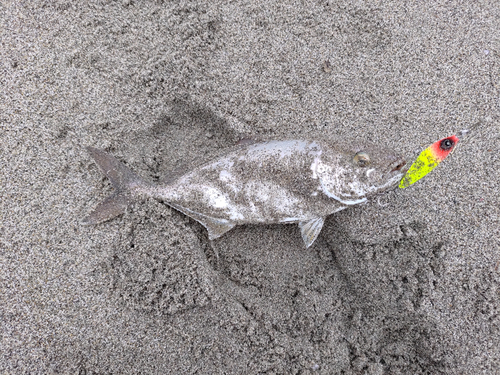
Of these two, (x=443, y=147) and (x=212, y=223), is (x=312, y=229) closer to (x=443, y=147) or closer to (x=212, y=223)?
(x=212, y=223)

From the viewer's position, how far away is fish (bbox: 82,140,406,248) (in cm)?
197

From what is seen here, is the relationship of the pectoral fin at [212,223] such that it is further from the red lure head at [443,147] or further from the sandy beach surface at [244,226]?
the red lure head at [443,147]

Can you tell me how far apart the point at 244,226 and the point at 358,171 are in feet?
2.92

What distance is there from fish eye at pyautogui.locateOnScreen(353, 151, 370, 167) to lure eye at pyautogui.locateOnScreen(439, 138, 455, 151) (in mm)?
386

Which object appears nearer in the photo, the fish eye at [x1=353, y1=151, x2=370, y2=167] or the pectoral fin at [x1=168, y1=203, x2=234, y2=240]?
the fish eye at [x1=353, y1=151, x2=370, y2=167]

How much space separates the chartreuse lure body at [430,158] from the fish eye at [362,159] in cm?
28

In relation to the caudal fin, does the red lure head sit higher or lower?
higher

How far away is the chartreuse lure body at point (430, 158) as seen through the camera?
1743 mm

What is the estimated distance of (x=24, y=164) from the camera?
2.24 metres

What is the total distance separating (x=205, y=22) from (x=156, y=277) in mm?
1872

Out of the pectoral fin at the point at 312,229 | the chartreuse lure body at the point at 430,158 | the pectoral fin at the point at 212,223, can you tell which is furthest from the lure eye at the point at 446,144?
the pectoral fin at the point at 212,223

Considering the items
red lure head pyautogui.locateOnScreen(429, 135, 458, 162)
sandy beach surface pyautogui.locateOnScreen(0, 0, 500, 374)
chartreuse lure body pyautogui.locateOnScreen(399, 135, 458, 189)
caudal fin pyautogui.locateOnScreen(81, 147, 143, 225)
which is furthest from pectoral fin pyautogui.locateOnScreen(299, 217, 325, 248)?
caudal fin pyautogui.locateOnScreen(81, 147, 143, 225)

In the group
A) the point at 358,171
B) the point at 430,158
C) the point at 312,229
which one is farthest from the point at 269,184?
the point at 430,158

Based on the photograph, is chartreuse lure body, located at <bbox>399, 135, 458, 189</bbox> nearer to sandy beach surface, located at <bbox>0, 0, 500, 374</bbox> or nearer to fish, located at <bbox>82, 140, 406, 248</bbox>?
fish, located at <bbox>82, 140, 406, 248</bbox>
